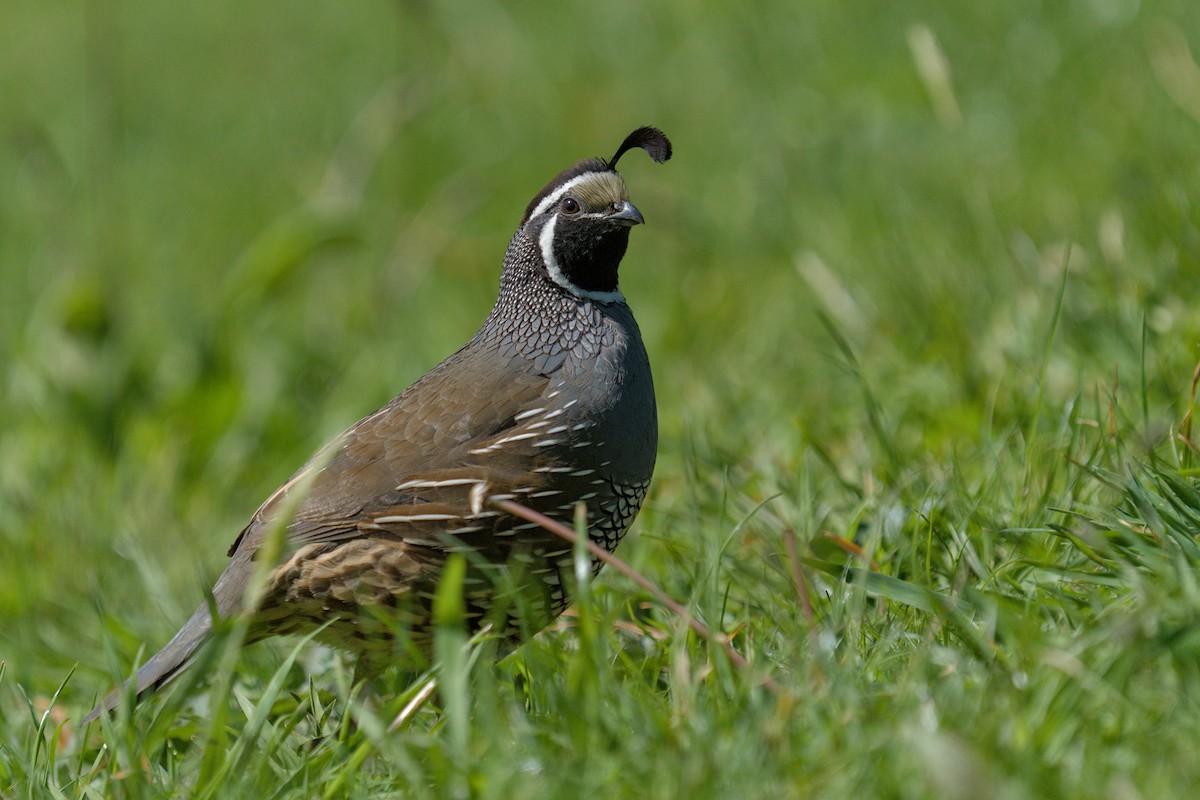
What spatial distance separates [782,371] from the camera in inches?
221

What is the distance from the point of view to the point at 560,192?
408cm

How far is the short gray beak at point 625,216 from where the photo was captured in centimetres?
396

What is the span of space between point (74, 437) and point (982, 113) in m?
4.76

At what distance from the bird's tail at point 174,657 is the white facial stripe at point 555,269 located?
55.1 inches

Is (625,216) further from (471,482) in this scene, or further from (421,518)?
(421,518)

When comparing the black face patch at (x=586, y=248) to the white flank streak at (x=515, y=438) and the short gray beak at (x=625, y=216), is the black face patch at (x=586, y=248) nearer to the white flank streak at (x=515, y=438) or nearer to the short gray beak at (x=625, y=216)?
the short gray beak at (x=625, y=216)

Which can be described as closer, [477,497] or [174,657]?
[477,497]

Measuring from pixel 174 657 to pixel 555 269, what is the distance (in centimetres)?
157

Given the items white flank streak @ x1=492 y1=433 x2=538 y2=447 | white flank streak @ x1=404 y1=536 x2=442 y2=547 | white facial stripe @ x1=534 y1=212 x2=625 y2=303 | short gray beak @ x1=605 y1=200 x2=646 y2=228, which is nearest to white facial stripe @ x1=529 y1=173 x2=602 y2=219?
white facial stripe @ x1=534 y1=212 x2=625 y2=303

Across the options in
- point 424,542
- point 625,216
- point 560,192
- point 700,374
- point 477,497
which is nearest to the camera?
point 477,497

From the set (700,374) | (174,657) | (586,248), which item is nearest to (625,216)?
(586,248)

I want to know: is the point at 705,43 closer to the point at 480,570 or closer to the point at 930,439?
the point at 930,439

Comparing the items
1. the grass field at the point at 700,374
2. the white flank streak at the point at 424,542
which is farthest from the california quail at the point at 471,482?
the grass field at the point at 700,374

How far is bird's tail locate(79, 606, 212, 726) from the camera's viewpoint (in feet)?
11.9
